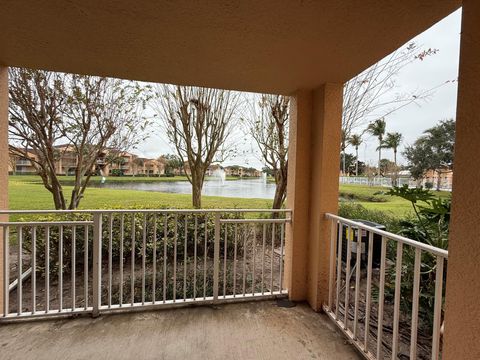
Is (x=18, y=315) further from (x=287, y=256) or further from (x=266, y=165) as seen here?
(x=266, y=165)

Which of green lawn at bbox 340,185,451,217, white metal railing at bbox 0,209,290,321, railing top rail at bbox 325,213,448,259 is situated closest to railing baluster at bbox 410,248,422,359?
railing top rail at bbox 325,213,448,259

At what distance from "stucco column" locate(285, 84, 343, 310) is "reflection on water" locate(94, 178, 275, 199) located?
6.54 feet

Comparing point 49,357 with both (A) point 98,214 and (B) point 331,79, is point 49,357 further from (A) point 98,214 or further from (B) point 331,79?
(B) point 331,79

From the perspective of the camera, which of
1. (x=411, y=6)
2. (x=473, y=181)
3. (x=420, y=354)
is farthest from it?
(x=420, y=354)

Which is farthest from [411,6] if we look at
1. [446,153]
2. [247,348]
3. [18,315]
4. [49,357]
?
Result: [18,315]

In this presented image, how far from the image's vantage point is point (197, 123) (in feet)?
13.2

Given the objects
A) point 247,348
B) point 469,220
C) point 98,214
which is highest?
point 469,220

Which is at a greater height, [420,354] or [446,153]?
[446,153]

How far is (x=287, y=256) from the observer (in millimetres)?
2654

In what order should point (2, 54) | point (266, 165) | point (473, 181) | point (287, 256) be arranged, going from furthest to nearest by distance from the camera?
1. point (266, 165)
2. point (287, 256)
3. point (2, 54)
4. point (473, 181)

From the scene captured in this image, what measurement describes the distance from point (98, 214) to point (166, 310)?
3.66 feet

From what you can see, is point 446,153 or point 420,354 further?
point 446,153

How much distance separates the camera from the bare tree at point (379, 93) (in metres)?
3.44

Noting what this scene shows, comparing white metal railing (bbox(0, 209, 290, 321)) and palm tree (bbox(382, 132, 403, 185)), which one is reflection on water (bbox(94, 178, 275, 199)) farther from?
palm tree (bbox(382, 132, 403, 185))
